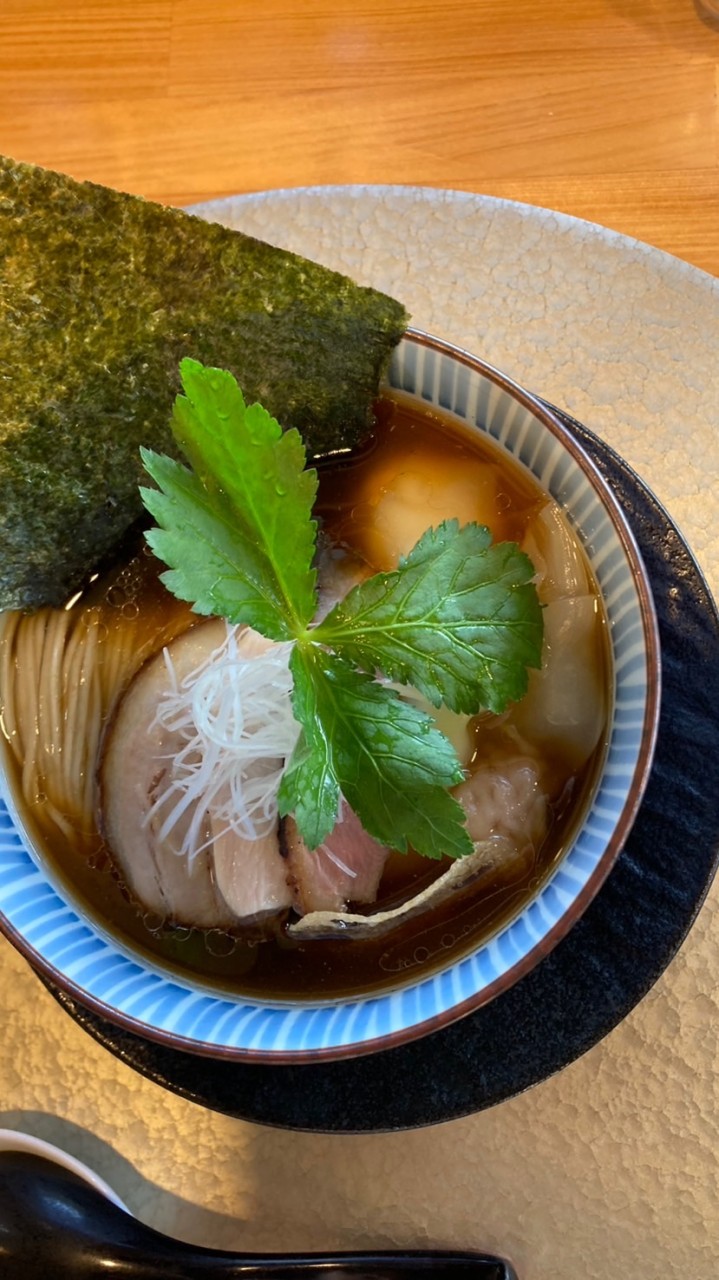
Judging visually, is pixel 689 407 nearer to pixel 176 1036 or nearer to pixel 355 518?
pixel 355 518

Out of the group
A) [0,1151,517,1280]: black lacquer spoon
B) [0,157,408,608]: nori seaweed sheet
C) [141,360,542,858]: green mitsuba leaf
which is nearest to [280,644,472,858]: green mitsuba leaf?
[141,360,542,858]: green mitsuba leaf

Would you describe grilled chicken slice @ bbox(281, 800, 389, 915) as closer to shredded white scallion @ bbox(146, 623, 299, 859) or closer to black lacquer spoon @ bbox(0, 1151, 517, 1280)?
shredded white scallion @ bbox(146, 623, 299, 859)

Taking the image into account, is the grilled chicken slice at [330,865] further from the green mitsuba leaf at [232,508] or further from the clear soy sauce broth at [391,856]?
the green mitsuba leaf at [232,508]

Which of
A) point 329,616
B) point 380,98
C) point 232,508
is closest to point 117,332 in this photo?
point 232,508

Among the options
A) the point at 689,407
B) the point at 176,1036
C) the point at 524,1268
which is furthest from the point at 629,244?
the point at 524,1268

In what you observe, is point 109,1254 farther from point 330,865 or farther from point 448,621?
point 448,621

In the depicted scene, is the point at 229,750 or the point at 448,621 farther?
the point at 229,750
